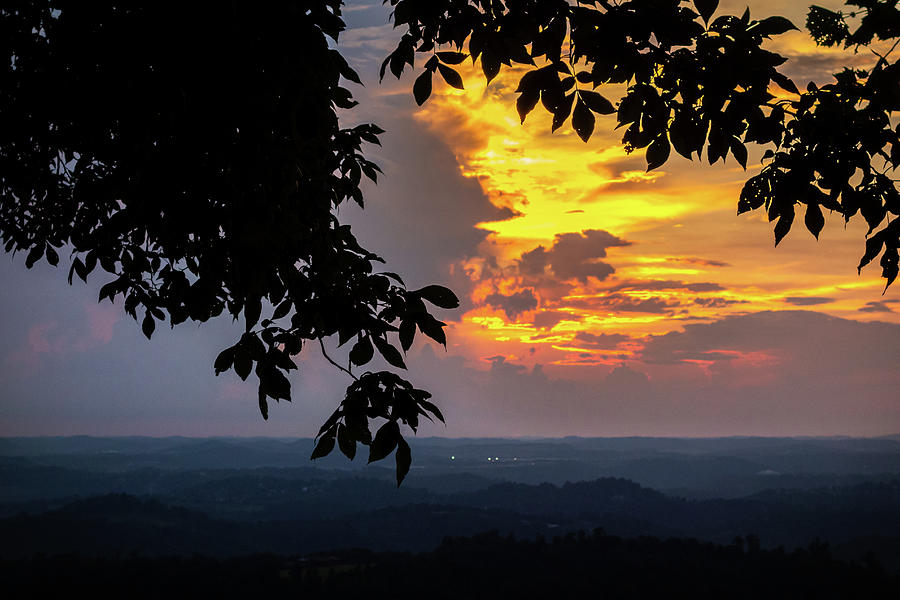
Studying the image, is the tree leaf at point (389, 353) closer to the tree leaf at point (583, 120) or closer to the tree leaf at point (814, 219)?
the tree leaf at point (583, 120)

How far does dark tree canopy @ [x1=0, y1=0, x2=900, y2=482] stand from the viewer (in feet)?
16.2

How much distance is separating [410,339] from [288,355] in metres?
1.23

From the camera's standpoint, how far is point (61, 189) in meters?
11.1

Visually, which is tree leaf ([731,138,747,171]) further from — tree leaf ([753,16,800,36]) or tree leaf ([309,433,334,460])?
tree leaf ([309,433,334,460])

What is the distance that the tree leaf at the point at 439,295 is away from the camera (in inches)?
233

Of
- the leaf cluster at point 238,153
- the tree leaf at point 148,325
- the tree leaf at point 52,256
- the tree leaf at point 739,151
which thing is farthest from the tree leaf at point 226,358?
the tree leaf at point 52,256

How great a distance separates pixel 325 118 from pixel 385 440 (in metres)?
2.93

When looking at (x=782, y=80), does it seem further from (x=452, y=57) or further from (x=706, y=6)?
(x=452, y=57)

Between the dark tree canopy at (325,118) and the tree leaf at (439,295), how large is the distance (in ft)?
0.07

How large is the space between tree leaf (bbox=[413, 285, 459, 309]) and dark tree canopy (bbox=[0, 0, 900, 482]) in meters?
0.02

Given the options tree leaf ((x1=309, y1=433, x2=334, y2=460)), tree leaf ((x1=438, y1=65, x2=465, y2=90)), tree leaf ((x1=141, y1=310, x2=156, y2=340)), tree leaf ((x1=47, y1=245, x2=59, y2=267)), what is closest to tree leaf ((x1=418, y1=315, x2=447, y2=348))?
tree leaf ((x1=309, y1=433, x2=334, y2=460))

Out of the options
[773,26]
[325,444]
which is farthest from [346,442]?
[773,26]

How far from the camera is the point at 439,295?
19.5ft

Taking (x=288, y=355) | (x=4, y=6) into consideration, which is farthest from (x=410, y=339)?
(x=4, y=6)
